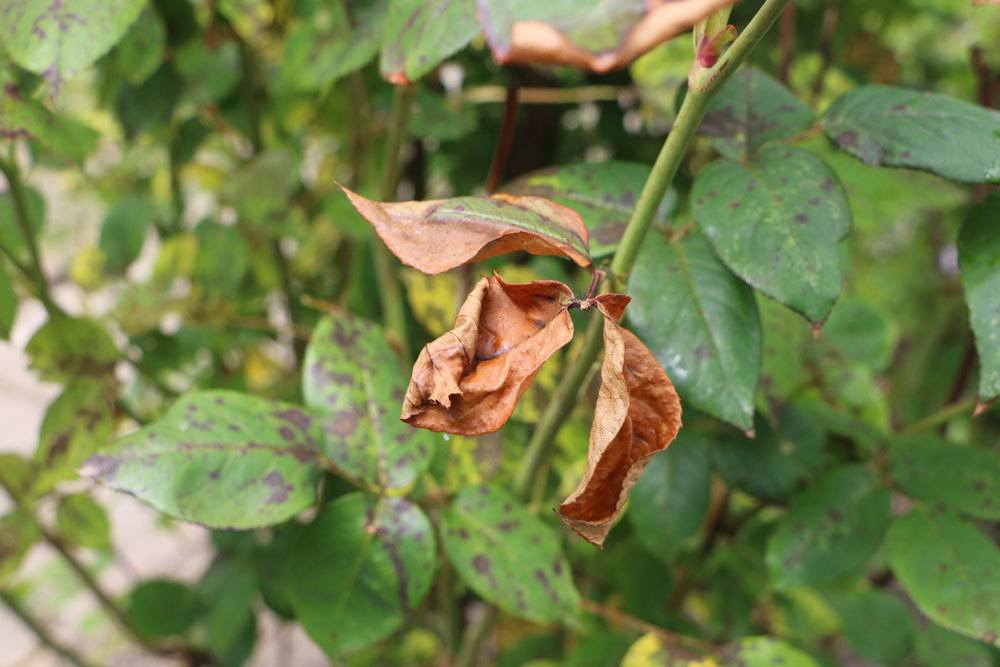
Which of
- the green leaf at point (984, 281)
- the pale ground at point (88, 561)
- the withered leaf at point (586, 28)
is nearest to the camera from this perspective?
the withered leaf at point (586, 28)

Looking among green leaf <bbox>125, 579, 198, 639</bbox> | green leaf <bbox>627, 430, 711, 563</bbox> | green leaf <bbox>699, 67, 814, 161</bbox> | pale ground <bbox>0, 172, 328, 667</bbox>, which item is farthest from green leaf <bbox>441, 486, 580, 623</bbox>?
pale ground <bbox>0, 172, 328, 667</bbox>

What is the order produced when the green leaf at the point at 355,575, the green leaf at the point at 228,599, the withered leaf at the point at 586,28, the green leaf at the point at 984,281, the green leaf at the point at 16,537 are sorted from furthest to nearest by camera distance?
the green leaf at the point at 228,599 → the green leaf at the point at 16,537 → the green leaf at the point at 355,575 → the green leaf at the point at 984,281 → the withered leaf at the point at 586,28

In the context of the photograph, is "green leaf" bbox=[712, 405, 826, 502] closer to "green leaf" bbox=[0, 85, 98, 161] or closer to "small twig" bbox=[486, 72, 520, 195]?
"small twig" bbox=[486, 72, 520, 195]

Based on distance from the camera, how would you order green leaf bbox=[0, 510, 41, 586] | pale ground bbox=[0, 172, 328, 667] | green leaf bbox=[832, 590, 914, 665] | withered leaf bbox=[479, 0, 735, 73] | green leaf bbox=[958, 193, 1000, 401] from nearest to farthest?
withered leaf bbox=[479, 0, 735, 73] → green leaf bbox=[958, 193, 1000, 401] → green leaf bbox=[0, 510, 41, 586] → green leaf bbox=[832, 590, 914, 665] → pale ground bbox=[0, 172, 328, 667]

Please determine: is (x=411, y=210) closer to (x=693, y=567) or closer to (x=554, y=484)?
(x=554, y=484)

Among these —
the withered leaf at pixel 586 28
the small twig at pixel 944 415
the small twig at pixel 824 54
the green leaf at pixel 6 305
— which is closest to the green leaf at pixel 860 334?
the small twig at pixel 944 415

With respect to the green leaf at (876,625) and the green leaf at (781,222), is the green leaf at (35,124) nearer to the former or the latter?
the green leaf at (781,222)
